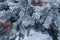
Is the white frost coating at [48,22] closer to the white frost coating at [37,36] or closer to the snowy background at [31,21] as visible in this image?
the snowy background at [31,21]

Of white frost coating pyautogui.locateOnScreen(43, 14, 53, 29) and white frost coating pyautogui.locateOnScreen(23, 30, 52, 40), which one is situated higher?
white frost coating pyautogui.locateOnScreen(43, 14, 53, 29)

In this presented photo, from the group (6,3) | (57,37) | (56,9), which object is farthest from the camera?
(6,3)

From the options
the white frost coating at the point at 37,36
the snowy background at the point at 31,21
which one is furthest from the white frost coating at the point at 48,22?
the white frost coating at the point at 37,36

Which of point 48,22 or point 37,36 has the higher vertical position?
point 48,22

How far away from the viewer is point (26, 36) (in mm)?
1702

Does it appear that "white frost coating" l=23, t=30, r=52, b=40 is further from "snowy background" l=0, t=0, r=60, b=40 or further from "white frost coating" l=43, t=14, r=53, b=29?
"white frost coating" l=43, t=14, r=53, b=29

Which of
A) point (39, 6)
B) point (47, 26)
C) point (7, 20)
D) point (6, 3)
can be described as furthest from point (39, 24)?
point (6, 3)

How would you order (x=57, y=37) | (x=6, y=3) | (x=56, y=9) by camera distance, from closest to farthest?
(x=57, y=37) < (x=56, y=9) < (x=6, y=3)

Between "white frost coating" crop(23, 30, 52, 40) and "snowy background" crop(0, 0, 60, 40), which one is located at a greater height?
"snowy background" crop(0, 0, 60, 40)

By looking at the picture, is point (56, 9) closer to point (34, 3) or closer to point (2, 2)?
point (34, 3)

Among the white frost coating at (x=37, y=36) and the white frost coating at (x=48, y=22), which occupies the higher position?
the white frost coating at (x=48, y=22)

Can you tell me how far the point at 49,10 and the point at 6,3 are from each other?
59 cm

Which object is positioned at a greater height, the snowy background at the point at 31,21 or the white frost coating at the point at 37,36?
the snowy background at the point at 31,21

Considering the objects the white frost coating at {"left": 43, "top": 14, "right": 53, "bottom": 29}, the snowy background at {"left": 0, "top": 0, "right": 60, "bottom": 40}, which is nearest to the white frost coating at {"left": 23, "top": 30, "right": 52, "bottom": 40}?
the snowy background at {"left": 0, "top": 0, "right": 60, "bottom": 40}
